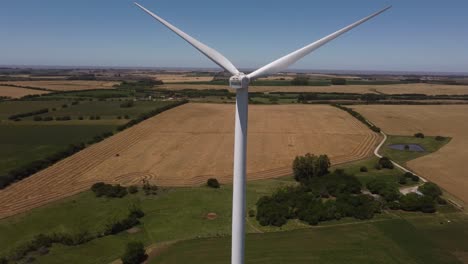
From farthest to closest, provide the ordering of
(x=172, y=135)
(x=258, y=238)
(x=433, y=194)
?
(x=172, y=135)
(x=433, y=194)
(x=258, y=238)

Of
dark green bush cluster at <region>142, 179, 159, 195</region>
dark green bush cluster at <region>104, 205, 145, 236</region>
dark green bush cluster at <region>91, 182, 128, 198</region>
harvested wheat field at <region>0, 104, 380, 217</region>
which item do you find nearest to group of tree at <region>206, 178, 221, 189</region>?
harvested wheat field at <region>0, 104, 380, 217</region>

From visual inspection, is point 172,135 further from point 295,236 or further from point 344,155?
point 295,236

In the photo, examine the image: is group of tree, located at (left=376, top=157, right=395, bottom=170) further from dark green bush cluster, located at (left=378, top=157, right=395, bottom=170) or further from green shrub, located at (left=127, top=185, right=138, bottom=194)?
green shrub, located at (left=127, top=185, right=138, bottom=194)

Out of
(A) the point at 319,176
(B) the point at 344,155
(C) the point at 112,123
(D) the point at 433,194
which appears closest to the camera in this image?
(D) the point at 433,194

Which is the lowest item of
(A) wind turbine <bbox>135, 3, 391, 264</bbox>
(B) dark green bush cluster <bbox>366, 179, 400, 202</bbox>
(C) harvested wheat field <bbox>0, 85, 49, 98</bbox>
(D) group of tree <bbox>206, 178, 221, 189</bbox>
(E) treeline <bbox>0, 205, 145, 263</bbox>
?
(E) treeline <bbox>0, 205, 145, 263</bbox>

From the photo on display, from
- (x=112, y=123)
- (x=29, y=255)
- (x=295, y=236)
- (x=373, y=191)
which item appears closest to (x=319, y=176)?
(x=373, y=191)

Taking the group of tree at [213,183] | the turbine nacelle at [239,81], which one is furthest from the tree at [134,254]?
the turbine nacelle at [239,81]

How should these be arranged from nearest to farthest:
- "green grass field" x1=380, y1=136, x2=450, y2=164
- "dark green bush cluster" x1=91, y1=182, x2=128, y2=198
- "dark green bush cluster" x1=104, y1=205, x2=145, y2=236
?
"dark green bush cluster" x1=104, y1=205, x2=145, y2=236
"dark green bush cluster" x1=91, y1=182, x2=128, y2=198
"green grass field" x1=380, y1=136, x2=450, y2=164
